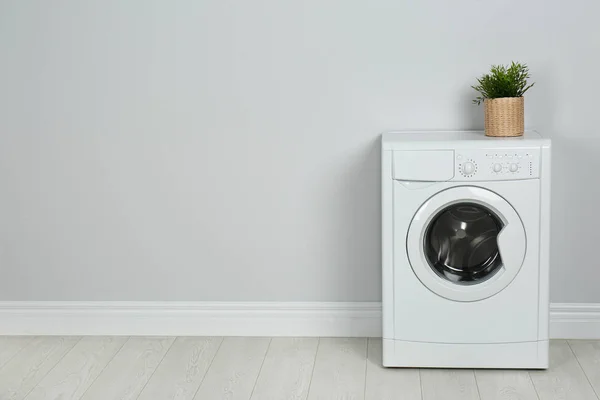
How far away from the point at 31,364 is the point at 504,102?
1.96 m

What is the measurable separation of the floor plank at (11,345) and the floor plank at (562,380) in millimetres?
1929

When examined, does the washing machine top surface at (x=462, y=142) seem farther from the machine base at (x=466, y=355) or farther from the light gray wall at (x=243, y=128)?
the machine base at (x=466, y=355)

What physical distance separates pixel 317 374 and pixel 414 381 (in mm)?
337

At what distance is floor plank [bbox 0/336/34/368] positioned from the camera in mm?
2941

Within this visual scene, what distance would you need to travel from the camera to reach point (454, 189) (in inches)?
100

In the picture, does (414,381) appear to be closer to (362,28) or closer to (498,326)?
(498,326)

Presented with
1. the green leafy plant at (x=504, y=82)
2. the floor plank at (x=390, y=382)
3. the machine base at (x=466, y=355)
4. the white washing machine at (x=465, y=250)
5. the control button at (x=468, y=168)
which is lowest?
the floor plank at (x=390, y=382)

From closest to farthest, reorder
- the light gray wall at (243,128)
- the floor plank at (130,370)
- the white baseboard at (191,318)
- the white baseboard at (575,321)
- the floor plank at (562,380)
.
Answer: the floor plank at (562,380)
the floor plank at (130,370)
the light gray wall at (243,128)
the white baseboard at (575,321)
the white baseboard at (191,318)

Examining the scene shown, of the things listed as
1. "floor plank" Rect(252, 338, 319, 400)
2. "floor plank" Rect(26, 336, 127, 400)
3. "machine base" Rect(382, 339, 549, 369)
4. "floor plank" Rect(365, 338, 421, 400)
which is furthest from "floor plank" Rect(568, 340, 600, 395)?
"floor plank" Rect(26, 336, 127, 400)

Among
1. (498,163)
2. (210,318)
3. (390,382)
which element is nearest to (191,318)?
(210,318)

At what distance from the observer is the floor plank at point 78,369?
2.61m

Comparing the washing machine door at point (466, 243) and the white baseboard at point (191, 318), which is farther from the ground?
the washing machine door at point (466, 243)

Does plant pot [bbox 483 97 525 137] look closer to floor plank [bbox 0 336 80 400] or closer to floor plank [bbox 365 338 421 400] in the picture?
floor plank [bbox 365 338 421 400]

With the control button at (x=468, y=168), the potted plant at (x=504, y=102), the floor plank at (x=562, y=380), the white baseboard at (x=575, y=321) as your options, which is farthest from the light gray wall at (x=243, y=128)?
the control button at (x=468, y=168)
